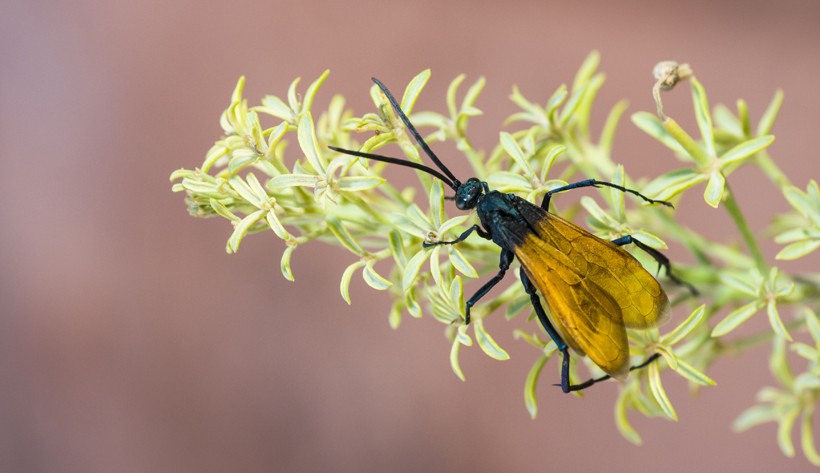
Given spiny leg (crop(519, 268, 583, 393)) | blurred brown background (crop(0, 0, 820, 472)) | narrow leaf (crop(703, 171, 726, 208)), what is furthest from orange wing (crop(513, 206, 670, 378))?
blurred brown background (crop(0, 0, 820, 472))

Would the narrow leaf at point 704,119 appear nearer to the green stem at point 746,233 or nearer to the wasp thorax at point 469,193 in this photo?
the green stem at point 746,233

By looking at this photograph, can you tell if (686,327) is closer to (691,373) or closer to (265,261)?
(691,373)

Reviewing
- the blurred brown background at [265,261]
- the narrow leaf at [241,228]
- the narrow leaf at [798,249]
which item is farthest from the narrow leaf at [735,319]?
the blurred brown background at [265,261]

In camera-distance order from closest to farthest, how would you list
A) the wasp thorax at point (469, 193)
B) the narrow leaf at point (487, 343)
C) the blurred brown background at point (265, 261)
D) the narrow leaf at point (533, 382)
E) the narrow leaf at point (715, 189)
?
1. the narrow leaf at point (715, 189)
2. the narrow leaf at point (487, 343)
3. the narrow leaf at point (533, 382)
4. the wasp thorax at point (469, 193)
5. the blurred brown background at point (265, 261)

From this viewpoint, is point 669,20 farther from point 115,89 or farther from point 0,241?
point 0,241

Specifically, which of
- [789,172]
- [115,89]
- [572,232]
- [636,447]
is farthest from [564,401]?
[115,89]

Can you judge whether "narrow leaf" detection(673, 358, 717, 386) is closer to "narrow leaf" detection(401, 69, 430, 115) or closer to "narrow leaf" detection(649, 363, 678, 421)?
"narrow leaf" detection(649, 363, 678, 421)
